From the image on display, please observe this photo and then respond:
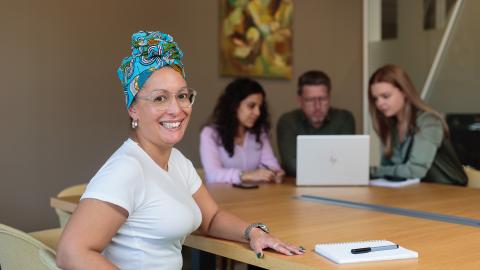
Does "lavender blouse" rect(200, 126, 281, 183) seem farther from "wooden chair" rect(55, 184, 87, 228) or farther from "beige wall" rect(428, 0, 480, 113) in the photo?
"beige wall" rect(428, 0, 480, 113)

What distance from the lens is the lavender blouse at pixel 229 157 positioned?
10.4ft

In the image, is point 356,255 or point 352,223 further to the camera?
point 352,223

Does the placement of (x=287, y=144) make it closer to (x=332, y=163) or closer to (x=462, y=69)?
(x=332, y=163)

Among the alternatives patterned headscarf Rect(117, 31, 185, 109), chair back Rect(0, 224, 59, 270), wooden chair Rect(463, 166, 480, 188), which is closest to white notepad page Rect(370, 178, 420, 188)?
wooden chair Rect(463, 166, 480, 188)

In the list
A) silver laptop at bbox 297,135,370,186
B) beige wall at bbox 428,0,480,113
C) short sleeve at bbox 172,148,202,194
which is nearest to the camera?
short sleeve at bbox 172,148,202,194

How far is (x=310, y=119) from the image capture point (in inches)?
150

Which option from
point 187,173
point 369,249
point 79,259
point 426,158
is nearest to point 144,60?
point 187,173

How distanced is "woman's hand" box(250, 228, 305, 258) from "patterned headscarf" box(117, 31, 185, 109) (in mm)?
534

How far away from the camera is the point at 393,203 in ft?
8.04

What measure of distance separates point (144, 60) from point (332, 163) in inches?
64.2

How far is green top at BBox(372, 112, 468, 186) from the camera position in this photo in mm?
3104

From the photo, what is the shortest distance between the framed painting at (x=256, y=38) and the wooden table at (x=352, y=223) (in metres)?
1.76

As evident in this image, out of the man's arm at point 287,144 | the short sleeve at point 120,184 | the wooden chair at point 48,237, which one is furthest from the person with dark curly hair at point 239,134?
the short sleeve at point 120,184

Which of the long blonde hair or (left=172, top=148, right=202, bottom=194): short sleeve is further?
the long blonde hair
